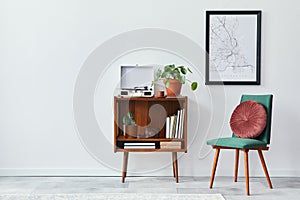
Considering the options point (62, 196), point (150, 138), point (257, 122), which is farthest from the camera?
point (150, 138)

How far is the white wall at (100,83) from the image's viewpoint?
4.10 m

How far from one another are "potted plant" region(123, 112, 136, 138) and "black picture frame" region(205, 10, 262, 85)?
30.1 inches

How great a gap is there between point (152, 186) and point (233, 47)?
1.44 meters

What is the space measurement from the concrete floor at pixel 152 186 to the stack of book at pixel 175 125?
413 mm

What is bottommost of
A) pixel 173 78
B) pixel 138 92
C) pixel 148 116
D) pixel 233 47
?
pixel 148 116

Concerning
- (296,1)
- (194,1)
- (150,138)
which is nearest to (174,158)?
(150,138)

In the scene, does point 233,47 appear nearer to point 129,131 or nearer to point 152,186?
point 129,131

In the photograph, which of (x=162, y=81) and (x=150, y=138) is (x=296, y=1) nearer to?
(x=162, y=81)

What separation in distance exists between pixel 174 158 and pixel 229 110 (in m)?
0.70

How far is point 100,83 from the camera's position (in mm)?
4148

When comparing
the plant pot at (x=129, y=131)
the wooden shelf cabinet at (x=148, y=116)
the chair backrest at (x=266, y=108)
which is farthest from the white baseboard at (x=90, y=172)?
the chair backrest at (x=266, y=108)

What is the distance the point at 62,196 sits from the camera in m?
3.34

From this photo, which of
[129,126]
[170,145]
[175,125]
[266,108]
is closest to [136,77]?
[129,126]

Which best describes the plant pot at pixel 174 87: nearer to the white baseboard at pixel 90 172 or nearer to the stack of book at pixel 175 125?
the stack of book at pixel 175 125
